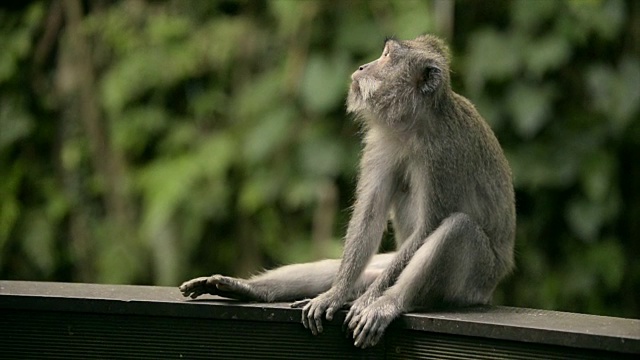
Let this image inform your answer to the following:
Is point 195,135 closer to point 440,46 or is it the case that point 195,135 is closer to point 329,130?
point 329,130

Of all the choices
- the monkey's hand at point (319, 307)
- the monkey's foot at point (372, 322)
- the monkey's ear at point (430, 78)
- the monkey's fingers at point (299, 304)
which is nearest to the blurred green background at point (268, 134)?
the monkey's ear at point (430, 78)

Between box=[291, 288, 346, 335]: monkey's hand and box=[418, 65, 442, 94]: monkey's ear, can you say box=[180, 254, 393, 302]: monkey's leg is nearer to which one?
box=[291, 288, 346, 335]: monkey's hand

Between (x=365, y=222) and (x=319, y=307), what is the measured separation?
0.73m

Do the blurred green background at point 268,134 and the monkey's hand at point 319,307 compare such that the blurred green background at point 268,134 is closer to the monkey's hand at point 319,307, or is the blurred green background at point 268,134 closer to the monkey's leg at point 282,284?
the monkey's leg at point 282,284

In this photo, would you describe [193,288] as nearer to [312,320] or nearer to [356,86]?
[312,320]

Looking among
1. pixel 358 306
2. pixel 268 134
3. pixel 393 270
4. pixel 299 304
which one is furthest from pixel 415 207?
pixel 268 134

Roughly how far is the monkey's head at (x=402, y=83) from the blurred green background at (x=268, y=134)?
3.02 metres

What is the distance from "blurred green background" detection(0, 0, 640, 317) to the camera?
8.16 m

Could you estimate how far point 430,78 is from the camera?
4766 millimetres

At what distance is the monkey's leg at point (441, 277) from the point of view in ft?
13.7

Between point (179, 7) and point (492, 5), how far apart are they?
107 inches

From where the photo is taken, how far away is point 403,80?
4.85 metres

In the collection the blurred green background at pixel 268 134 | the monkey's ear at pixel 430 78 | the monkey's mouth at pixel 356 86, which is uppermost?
the monkey's ear at pixel 430 78

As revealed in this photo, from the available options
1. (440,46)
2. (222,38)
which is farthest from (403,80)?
(222,38)
